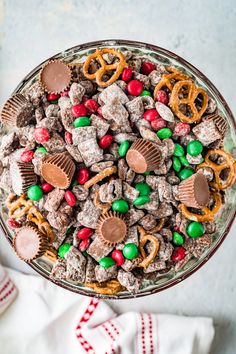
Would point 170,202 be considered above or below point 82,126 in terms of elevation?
below

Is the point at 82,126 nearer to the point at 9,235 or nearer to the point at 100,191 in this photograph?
the point at 100,191

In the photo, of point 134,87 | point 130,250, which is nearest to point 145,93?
point 134,87

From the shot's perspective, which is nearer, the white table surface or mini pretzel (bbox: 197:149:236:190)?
mini pretzel (bbox: 197:149:236:190)

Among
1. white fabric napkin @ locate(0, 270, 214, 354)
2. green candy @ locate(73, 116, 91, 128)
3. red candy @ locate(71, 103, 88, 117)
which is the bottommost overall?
white fabric napkin @ locate(0, 270, 214, 354)

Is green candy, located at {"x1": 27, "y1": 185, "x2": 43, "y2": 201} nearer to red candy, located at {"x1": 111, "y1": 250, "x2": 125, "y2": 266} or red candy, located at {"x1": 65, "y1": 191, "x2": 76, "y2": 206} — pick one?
red candy, located at {"x1": 65, "y1": 191, "x2": 76, "y2": 206}

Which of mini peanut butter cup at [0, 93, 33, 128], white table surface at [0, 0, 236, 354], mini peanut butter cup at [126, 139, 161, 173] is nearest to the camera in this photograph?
mini peanut butter cup at [126, 139, 161, 173]

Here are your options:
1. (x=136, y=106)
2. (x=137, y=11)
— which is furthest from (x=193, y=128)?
(x=137, y=11)

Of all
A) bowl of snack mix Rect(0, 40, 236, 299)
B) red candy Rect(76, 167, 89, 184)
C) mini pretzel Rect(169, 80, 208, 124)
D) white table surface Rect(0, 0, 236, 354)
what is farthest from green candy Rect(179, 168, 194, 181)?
white table surface Rect(0, 0, 236, 354)
